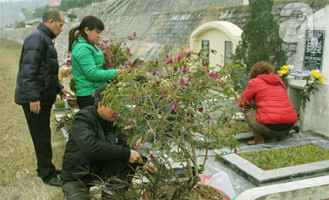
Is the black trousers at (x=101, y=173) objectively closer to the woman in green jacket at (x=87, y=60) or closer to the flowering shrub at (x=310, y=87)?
the woman in green jacket at (x=87, y=60)

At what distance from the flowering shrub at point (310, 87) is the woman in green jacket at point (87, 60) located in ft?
11.7

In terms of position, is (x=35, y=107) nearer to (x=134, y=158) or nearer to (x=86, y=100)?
(x=86, y=100)

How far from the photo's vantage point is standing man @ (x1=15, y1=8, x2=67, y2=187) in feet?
10.6

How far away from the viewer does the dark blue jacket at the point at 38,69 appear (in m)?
3.21

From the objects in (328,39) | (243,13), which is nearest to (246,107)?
(328,39)

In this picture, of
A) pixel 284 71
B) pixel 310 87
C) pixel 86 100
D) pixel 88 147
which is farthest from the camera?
pixel 284 71

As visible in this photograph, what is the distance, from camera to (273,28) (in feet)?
22.4

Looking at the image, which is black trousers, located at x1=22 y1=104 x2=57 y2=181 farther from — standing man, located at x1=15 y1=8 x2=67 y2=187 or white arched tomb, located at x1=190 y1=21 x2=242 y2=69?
white arched tomb, located at x1=190 y1=21 x2=242 y2=69

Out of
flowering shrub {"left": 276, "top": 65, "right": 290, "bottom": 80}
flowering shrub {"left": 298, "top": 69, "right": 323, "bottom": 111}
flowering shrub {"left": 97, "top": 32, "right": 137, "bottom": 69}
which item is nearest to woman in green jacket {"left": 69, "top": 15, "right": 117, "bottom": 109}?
flowering shrub {"left": 97, "top": 32, "right": 137, "bottom": 69}

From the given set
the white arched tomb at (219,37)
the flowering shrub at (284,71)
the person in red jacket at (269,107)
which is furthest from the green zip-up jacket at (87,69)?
the white arched tomb at (219,37)

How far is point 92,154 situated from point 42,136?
1.16m

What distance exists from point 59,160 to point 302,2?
742 centimetres

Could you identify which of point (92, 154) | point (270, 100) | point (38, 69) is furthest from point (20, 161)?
point (270, 100)

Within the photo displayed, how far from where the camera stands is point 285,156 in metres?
4.31
